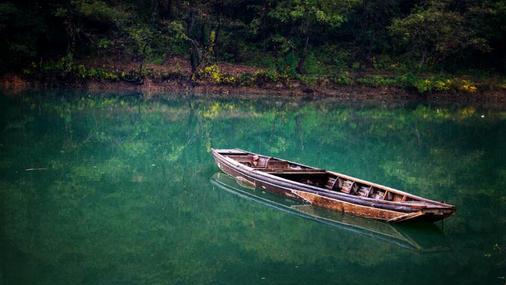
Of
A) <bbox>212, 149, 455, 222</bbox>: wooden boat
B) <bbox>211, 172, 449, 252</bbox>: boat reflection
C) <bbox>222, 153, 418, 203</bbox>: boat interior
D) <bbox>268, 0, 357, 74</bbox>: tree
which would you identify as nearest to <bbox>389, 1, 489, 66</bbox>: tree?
<bbox>268, 0, 357, 74</bbox>: tree

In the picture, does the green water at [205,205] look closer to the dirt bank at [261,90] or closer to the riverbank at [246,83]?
the dirt bank at [261,90]

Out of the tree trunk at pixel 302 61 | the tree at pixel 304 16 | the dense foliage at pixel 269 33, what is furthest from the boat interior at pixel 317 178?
the tree trunk at pixel 302 61

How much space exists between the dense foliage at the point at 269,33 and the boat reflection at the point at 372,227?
20.5 metres

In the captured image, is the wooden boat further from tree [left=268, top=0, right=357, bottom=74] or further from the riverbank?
tree [left=268, top=0, right=357, bottom=74]

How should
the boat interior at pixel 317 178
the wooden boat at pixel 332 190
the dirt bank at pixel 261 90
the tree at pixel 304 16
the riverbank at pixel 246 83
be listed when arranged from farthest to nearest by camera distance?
the tree at pixel 304 16, the riverbank at pixel 246 83, the dirt bank at pixel 261 90, the boat interior at pixel 317 178, the wooden boat at pixel 332 190

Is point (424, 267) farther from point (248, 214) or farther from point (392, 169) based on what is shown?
point (392, 169)

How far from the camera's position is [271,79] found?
3212 centimetres

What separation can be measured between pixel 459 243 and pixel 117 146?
1042 centimetres

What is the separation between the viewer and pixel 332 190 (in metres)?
11.2

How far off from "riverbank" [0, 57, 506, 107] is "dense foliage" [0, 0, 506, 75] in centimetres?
78

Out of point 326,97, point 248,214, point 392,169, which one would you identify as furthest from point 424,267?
point 326,97

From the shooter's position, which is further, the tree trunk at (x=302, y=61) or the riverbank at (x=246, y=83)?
the tree trunk at (x=302, y=61)

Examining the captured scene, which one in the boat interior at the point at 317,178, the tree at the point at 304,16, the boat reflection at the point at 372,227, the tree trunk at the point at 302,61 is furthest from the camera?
the tree trunk at the point at 302,61

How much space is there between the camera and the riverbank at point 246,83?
28453mm
